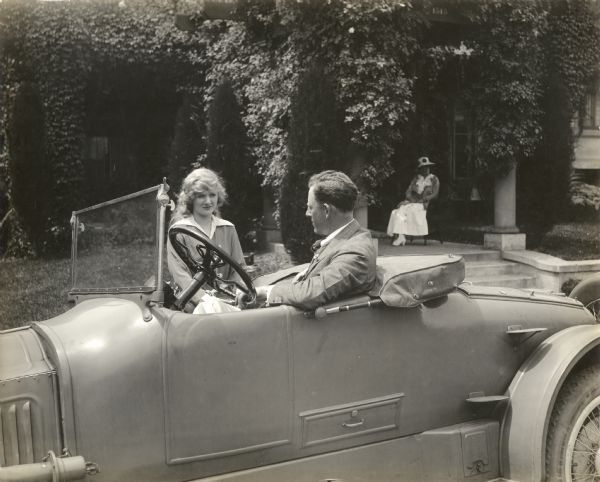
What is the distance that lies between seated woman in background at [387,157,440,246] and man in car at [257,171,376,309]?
25.6 feet

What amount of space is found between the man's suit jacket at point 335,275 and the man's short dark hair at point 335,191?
142mm

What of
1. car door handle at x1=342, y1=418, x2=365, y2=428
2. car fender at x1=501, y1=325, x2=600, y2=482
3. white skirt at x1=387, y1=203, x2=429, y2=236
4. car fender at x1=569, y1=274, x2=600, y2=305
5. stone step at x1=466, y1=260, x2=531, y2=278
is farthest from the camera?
Result: white skirt at x1=387, y1=203, x2=429, y2=236

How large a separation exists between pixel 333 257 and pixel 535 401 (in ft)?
3.59

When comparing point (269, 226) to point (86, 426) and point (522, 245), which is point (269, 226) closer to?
point (522, 245)

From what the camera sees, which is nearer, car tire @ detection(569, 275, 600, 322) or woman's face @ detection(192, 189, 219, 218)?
woman's face @ detection(192, 189, 219, 218)

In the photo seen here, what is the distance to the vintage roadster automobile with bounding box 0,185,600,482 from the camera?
2.31 metres

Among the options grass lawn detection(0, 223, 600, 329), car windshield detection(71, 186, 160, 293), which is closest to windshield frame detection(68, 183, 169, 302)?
car windshield detection(71, 186, 160, 293)

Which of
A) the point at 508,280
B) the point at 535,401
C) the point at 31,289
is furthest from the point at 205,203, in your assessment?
the point at 508,280

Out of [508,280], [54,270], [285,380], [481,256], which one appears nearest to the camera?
[285,380]

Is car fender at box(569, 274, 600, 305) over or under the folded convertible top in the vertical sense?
under

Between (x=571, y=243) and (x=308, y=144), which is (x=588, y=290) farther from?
(x=571, y=243)

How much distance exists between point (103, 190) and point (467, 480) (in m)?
12.3

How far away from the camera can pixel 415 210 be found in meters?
10.9

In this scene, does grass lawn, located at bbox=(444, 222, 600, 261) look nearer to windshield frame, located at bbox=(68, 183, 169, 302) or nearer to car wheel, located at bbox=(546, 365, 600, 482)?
car wheel, located at bbox=(546, 365, 600, 482)
